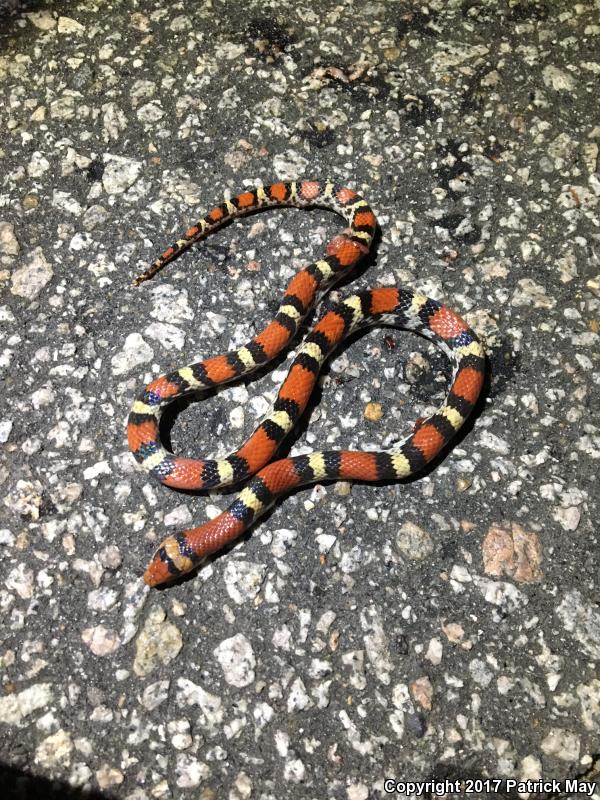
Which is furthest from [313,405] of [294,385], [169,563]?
[169,563]

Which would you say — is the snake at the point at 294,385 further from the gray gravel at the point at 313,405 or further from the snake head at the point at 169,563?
the gray gravel at the point at 313,405

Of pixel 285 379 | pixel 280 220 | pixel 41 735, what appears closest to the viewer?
pixel 41 735

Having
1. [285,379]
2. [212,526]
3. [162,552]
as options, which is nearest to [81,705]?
[162,552]

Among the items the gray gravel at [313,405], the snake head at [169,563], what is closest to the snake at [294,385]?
the snake head at [169,563]

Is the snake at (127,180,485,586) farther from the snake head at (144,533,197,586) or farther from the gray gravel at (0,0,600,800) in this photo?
the gray gravel at (0,0,600,800)

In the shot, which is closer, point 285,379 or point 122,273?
point 285,379

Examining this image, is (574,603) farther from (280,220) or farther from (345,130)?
(345,130)

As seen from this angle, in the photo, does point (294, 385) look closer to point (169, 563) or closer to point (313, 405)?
point (313, 405)
